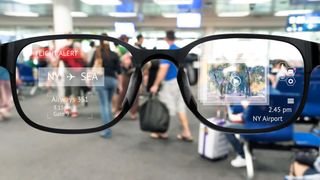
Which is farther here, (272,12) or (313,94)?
(272,12)

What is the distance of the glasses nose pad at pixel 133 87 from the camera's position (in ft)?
1.78

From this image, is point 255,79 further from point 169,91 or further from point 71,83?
point 169,91

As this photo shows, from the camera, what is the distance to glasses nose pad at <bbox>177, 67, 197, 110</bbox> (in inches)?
21.6

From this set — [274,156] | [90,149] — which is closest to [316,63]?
[274,156]

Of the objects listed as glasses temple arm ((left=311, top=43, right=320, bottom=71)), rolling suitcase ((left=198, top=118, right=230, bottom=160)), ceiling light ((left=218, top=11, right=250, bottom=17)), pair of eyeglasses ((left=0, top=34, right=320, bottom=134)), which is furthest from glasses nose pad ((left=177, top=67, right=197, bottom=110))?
ceiling light ((left=218, top=11, right=250, bottom=17))

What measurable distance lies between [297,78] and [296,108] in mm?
58

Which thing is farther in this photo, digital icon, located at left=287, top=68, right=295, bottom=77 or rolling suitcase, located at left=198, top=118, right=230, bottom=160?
rolling suitcase, located at left=198, top=118, right=230, bottom=160

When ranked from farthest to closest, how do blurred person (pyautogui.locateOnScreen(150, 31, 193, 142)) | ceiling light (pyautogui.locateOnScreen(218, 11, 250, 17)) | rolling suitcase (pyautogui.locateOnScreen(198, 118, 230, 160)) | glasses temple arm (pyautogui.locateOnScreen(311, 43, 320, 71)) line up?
ceiling light (pyautogui.locateOnScreen(218, 11, 250, 17)), blurred person (pyautogui.locateOnScreen(150, 31, 193, 142)), rolling suitcase (pyautogui.locateOnScreen(198, 118, 230, 160)), glasses temple arm (pyautogui.locateOnScreen(311, 43, 320, 71))

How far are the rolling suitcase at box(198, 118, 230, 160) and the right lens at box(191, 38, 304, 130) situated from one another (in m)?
1.52

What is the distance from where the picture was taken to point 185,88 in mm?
558

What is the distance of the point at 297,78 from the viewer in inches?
20.6

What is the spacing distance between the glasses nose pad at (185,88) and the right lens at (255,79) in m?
0.02

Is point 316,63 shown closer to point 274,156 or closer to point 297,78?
point 297,78

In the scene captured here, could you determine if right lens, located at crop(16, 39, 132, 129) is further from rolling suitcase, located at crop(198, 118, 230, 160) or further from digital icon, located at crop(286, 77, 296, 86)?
rolling suitcase, located at crop(198, 118, 230, 160)
